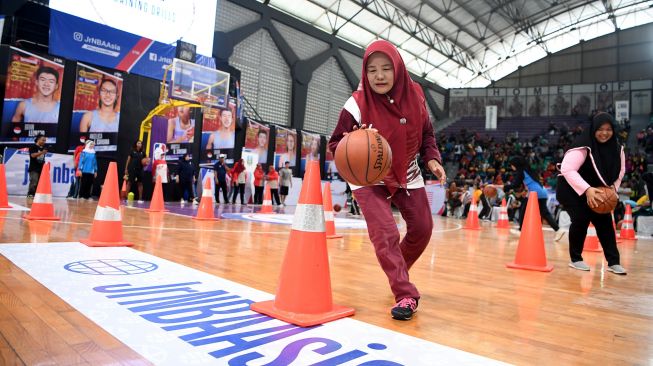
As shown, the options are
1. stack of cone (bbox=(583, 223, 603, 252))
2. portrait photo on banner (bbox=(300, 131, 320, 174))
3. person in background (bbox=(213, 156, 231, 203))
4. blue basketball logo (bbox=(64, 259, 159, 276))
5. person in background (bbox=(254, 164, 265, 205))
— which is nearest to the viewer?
blue basketball logo (bbox=(64, 259, 159, 276))

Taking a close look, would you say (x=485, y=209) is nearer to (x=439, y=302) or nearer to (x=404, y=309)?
(x=439, y=302)

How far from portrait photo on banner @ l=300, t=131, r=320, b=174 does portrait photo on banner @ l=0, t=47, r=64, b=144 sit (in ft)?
32.7

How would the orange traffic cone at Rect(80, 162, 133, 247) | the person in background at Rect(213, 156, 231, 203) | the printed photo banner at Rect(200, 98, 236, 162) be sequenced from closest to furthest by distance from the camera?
the orange traffic cone at Rect(80, 162, 133, 247)
the person in background at Rect(213, 156, 231, 203)
the printed photo banner at Rect(200, 98, 236, 162)

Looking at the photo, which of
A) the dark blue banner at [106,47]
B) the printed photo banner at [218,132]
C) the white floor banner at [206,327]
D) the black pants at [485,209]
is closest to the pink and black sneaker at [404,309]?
the white floor banner at [206,327]

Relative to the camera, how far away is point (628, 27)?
95.6ft

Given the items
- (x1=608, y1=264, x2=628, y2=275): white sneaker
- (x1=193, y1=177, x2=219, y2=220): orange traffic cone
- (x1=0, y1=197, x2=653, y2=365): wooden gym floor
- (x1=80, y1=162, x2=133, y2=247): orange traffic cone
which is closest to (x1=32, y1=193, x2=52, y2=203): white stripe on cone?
(x1=0, y1=197, x2=653, y2=365): wooden gym floor

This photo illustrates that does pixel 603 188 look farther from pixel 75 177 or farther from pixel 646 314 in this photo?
pixel 75 177

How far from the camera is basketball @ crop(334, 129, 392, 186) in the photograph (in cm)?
206

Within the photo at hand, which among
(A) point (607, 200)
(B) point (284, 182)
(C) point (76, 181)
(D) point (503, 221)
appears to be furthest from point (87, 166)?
(A) point (607, 200)

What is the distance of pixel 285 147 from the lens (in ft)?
60.3

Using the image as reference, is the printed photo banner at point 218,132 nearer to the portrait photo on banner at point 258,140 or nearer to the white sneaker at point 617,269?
the portrait photo on banner at point 258,140

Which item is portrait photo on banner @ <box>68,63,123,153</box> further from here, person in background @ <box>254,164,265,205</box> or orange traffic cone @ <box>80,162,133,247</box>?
orange traffic cone @ <box>80,162,133,247</box>

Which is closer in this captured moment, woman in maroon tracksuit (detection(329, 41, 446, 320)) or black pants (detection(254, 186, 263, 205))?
woman in maroon tracksuit (detection(329, 41, 446, 320))

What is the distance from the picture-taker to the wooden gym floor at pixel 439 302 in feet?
5.28
